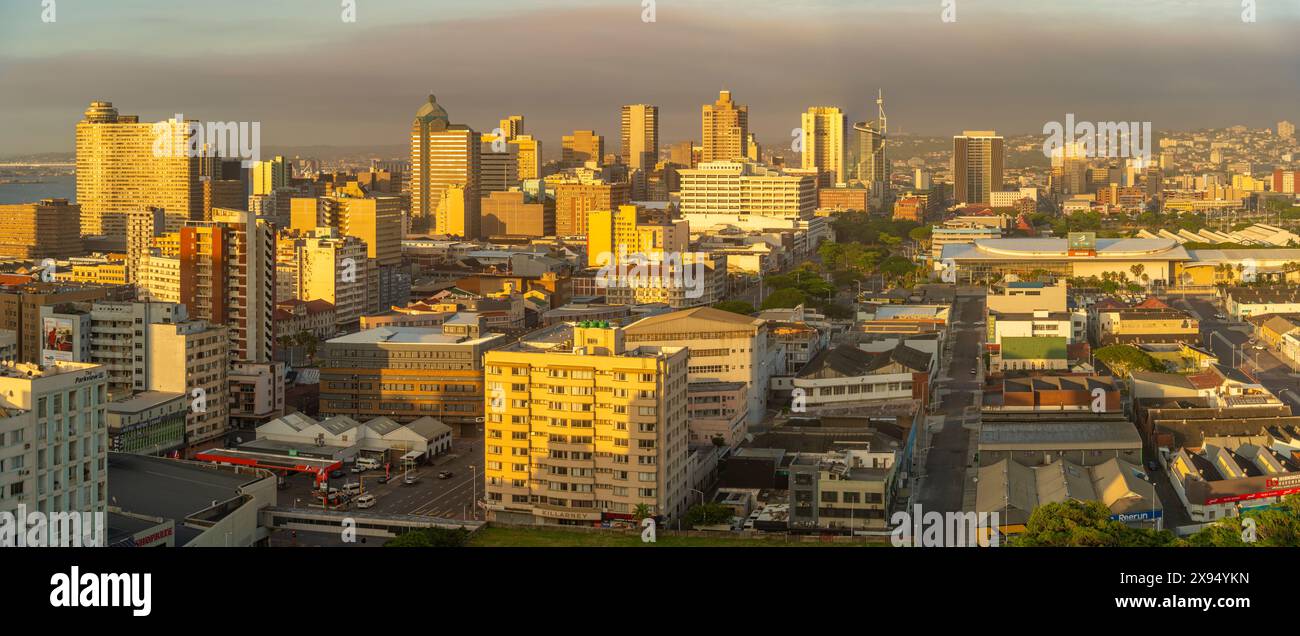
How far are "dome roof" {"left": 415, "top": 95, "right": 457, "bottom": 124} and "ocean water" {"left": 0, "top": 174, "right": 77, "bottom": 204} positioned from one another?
2029 centimetres

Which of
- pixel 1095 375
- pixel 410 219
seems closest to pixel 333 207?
pixel 410 219

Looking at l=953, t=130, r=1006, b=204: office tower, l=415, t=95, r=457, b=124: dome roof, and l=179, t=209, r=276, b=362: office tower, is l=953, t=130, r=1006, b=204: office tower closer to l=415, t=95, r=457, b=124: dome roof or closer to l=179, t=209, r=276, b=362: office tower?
l=415, t=95, r=457, b=124: dome roof

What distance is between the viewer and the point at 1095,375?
15.4 meters

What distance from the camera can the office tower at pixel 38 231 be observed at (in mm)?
32969

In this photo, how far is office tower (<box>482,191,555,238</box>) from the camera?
38.7m

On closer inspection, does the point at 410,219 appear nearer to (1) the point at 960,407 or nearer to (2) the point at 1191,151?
(1) the point at 960,407

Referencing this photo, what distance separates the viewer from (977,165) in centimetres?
5853

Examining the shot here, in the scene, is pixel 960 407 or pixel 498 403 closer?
pixel 498 403

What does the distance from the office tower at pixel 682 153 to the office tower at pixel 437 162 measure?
48.3 ft

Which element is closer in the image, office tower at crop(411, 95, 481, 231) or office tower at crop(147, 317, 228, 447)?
office tower at crop(147, 317, 228, 447)

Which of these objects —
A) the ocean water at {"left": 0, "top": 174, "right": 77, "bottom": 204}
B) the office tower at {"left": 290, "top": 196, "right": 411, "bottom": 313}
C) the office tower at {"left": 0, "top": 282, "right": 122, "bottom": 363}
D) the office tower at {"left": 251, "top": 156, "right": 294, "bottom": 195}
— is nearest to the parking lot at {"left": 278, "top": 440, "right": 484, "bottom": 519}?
the office tower at {"left": 0, "top": 282, "right": 122, "bottom": 363}

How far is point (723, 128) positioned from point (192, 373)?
145 feet

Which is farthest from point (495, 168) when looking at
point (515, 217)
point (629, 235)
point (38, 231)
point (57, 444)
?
point (57, 444)
